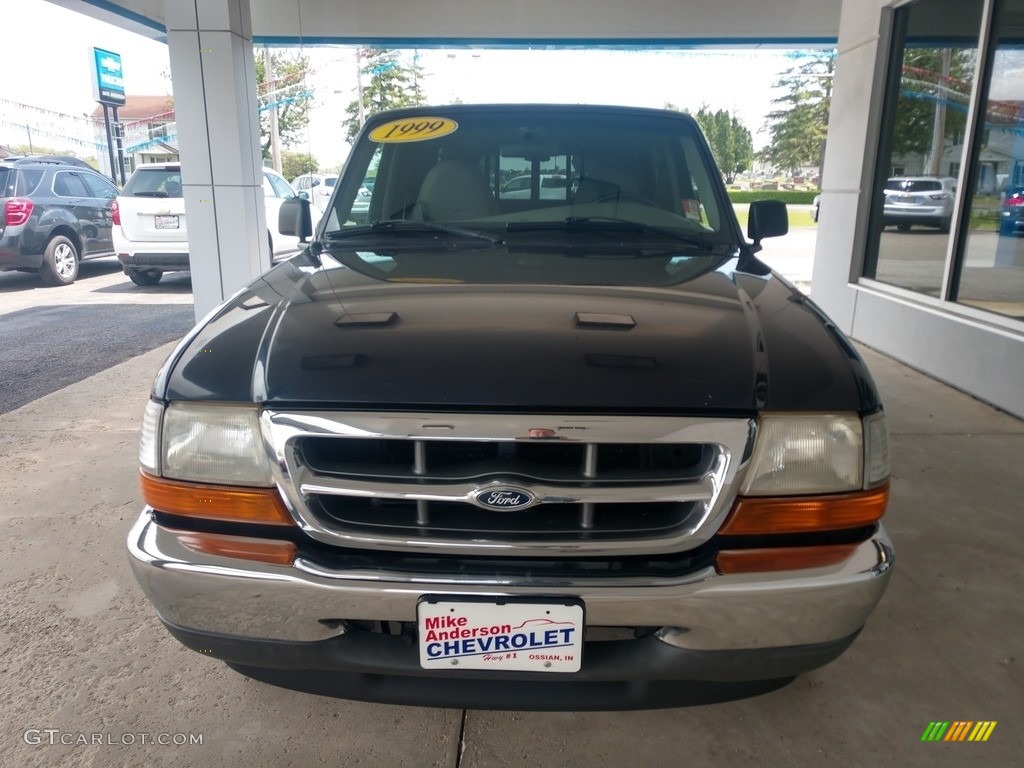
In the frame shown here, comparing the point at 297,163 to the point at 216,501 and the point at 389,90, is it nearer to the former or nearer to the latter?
the point at 389,90

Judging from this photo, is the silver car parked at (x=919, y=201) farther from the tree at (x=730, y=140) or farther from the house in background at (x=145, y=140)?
the house in background at (x=145, y=140)

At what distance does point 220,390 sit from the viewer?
169 cm

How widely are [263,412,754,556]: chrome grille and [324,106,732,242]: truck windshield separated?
1.29 metres

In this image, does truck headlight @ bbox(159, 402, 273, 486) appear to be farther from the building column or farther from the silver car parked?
A: the silver car parked

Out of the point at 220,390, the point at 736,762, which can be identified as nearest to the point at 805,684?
the point at 736,762

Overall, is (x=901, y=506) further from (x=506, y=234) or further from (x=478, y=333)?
(x=478, y=333)

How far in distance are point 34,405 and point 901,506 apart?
539 cm

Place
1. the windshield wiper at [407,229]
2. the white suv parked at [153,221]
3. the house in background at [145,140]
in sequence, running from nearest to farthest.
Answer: the windshield wiper at [407,229] < the white suv parked at [153,221] < the house in background at [145,140]

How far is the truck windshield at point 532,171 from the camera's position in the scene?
2.80 metres

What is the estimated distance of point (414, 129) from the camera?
2994 millimetres

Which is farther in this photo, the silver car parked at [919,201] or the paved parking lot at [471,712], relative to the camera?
the silver car parked at [919,201]

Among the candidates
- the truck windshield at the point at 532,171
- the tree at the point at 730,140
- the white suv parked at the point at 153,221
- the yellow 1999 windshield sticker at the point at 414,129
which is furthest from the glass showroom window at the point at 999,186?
the tree at the point at 730,140

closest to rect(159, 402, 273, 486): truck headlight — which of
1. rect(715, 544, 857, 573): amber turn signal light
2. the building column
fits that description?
rect(715, 544, 857, 573): amber turn signal light

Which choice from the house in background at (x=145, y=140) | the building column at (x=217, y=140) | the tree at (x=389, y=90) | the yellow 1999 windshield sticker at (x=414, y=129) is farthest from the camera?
the house in background at (x=145, y=140)
